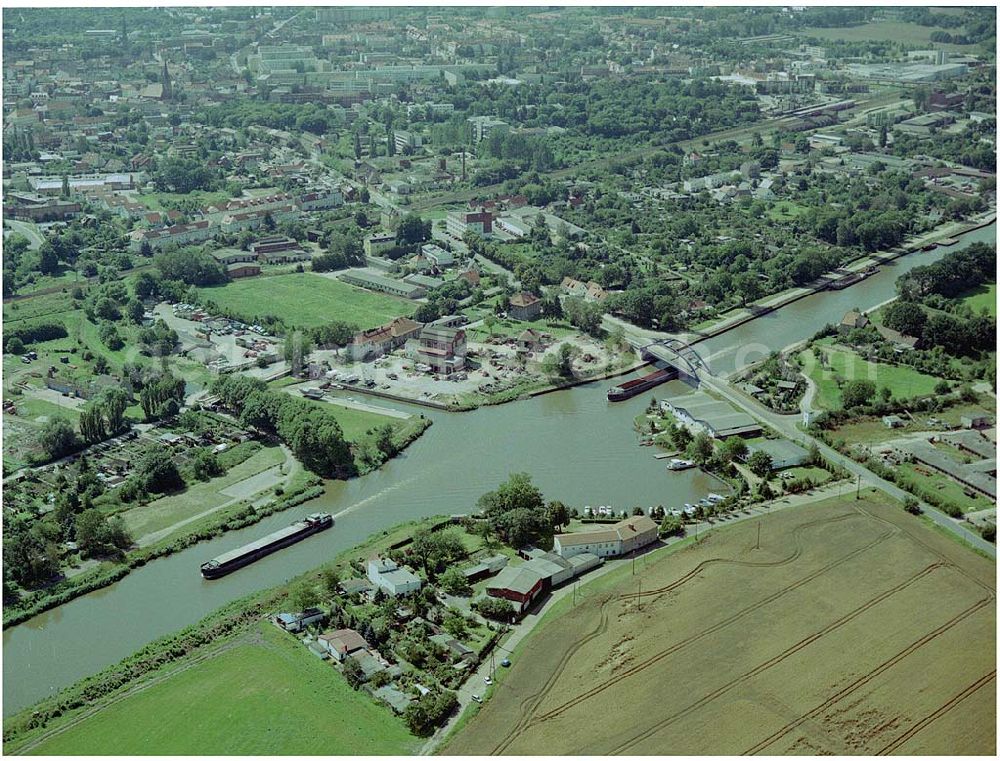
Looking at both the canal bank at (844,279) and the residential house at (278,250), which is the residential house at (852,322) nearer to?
the canal bank at (844,279)

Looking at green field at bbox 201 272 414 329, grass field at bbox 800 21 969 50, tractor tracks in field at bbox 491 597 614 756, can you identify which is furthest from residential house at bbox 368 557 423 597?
grass field at bbox 800 21 969 50

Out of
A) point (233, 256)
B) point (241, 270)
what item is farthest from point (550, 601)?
point (233, 256)

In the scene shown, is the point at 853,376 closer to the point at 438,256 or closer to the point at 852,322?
the point at 852,322

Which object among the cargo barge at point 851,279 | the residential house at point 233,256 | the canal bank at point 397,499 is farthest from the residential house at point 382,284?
the cargo barge at point 851,279

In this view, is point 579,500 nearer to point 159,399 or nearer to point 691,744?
point 691,744

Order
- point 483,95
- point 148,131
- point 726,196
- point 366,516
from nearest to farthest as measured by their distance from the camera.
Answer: point 366,516
point 726,196
point 148,131
point 483,95

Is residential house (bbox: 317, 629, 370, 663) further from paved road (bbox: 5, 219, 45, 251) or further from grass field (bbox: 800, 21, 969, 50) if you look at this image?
grass field (bbox: 800, 21, 969, 50)

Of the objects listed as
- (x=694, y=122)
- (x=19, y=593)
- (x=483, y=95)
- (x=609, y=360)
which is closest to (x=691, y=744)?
(x=19, y=593)
